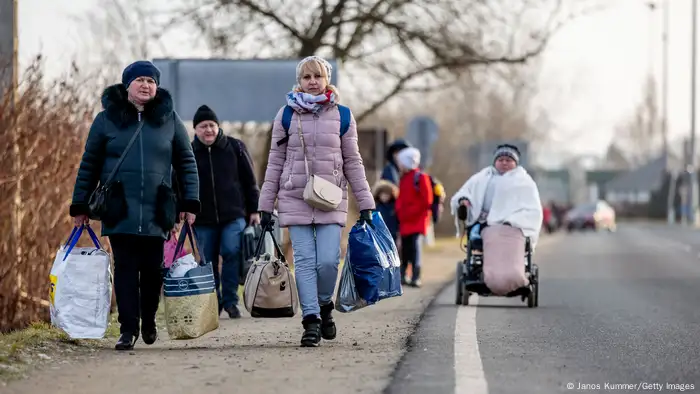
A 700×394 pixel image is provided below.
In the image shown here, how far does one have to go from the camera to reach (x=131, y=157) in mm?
8859

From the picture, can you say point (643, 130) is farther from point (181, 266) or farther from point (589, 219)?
point (181, 266)

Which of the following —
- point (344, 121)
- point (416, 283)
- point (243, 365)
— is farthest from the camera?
point (416, 283)

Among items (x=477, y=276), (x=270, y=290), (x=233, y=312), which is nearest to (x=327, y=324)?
(x=270, y=290)

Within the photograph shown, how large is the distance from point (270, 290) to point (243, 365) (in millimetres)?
1306

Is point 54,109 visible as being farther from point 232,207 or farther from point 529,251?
point 529,251

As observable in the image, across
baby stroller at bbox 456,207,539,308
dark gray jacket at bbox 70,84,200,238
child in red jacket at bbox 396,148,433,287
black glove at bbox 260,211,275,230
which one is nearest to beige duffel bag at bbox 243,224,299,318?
black glove at bbox 260,211,275,230

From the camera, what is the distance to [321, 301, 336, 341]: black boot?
9.38m

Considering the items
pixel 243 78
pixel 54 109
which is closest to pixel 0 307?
pixel 54 109

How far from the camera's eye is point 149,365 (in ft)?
26.8

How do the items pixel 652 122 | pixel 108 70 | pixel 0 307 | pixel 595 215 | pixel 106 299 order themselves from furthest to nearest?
pixel 652 122
pixel 595 215
pixel 108 70
pixel 0 307
pixel 106 299

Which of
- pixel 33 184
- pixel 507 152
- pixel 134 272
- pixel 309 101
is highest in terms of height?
pixel 309 101

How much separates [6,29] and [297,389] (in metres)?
5.86

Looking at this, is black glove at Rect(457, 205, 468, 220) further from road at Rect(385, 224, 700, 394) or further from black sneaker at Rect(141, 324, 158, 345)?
black sneaker at Rect(141, 324, 158, 345)

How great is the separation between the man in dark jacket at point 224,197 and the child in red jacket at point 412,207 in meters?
4.77
